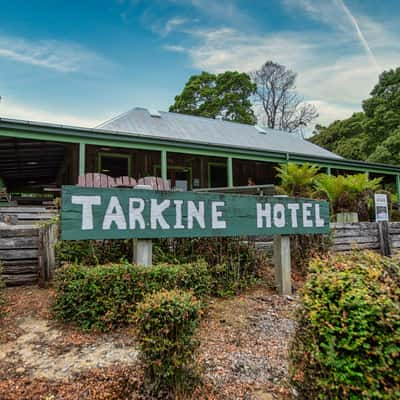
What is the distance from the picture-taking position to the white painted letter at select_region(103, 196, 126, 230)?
9.45 feet

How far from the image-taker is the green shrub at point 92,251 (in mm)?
3400

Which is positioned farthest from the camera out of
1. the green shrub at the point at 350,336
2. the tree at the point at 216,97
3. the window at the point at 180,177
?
the tree at the point at 216,97

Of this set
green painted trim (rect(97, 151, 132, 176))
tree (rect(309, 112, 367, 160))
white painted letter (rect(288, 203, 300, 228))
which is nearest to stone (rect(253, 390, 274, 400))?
white painted letter (rect(288, 203, 300, 228))

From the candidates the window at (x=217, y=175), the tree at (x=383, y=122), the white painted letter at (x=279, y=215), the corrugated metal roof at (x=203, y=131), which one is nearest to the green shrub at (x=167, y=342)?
the white painted letter at (x=279, y=215)

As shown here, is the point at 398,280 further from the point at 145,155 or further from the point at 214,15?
the point at 214,15

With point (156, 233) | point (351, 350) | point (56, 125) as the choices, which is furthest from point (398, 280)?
point (56, 125)

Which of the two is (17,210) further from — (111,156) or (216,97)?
(216,97)

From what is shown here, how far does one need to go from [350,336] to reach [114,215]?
2.32m

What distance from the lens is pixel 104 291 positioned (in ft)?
8.92

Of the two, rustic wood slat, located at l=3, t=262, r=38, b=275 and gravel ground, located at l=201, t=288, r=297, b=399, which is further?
rustic wood slat, located at l=3, t=262, r=38, b=275

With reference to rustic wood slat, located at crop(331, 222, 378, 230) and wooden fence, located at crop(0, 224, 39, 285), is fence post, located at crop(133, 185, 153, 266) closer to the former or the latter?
wooden fence, located at crop(0, 224, 39, 285)

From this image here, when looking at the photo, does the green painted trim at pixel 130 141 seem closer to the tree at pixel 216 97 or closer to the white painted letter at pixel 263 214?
the white painted letter at pixel 263 214

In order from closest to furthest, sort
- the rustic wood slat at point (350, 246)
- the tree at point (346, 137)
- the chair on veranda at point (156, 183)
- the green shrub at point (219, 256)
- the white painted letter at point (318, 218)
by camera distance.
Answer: the green shrub at point (219, 256) → the white painted letter at point (318, 218) → the rustic wood slat at point (350, 246) → the chair on veranda at point (156, 183) → the tree at point (346, 137)

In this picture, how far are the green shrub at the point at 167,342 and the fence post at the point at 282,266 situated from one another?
2.48 meters
